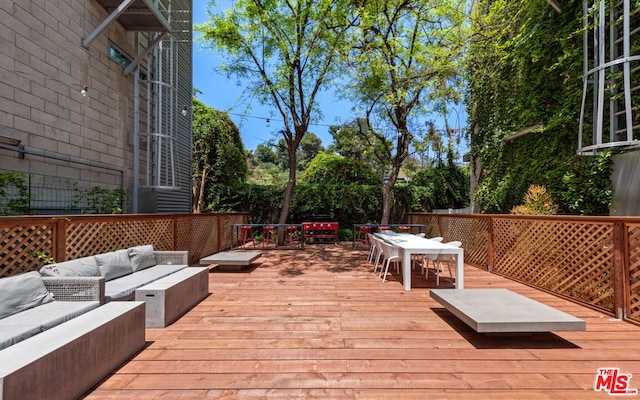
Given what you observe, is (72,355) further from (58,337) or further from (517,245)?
(517,245)

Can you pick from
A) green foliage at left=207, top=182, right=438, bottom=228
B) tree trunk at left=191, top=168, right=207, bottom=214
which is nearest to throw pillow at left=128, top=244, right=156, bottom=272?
green foliage at left=207, top=182, right=438, bottom=228

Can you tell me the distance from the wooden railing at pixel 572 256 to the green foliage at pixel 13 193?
8193 mm

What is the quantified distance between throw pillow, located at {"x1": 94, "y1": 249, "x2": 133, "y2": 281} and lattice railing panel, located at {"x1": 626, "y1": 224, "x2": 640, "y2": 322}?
6.44 meters

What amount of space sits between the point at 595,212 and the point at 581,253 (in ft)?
9.93

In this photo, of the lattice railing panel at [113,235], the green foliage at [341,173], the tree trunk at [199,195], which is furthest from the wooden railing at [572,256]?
the tree trunk at [199,195]

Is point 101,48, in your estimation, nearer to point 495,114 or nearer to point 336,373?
point 336,373

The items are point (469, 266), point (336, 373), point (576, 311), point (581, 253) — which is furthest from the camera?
point (469, 266)

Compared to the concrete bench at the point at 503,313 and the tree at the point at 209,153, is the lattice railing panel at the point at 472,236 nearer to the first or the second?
the concrete bench at the point at 503,313

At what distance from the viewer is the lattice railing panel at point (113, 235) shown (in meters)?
4.14

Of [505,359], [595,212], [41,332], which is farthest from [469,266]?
[41,332]

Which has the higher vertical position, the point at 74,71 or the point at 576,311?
the point at 74,71

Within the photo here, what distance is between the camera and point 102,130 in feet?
20.2

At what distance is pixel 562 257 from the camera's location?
4352 millimetres

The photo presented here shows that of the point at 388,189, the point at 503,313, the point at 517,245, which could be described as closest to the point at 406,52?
the point at 388,189
